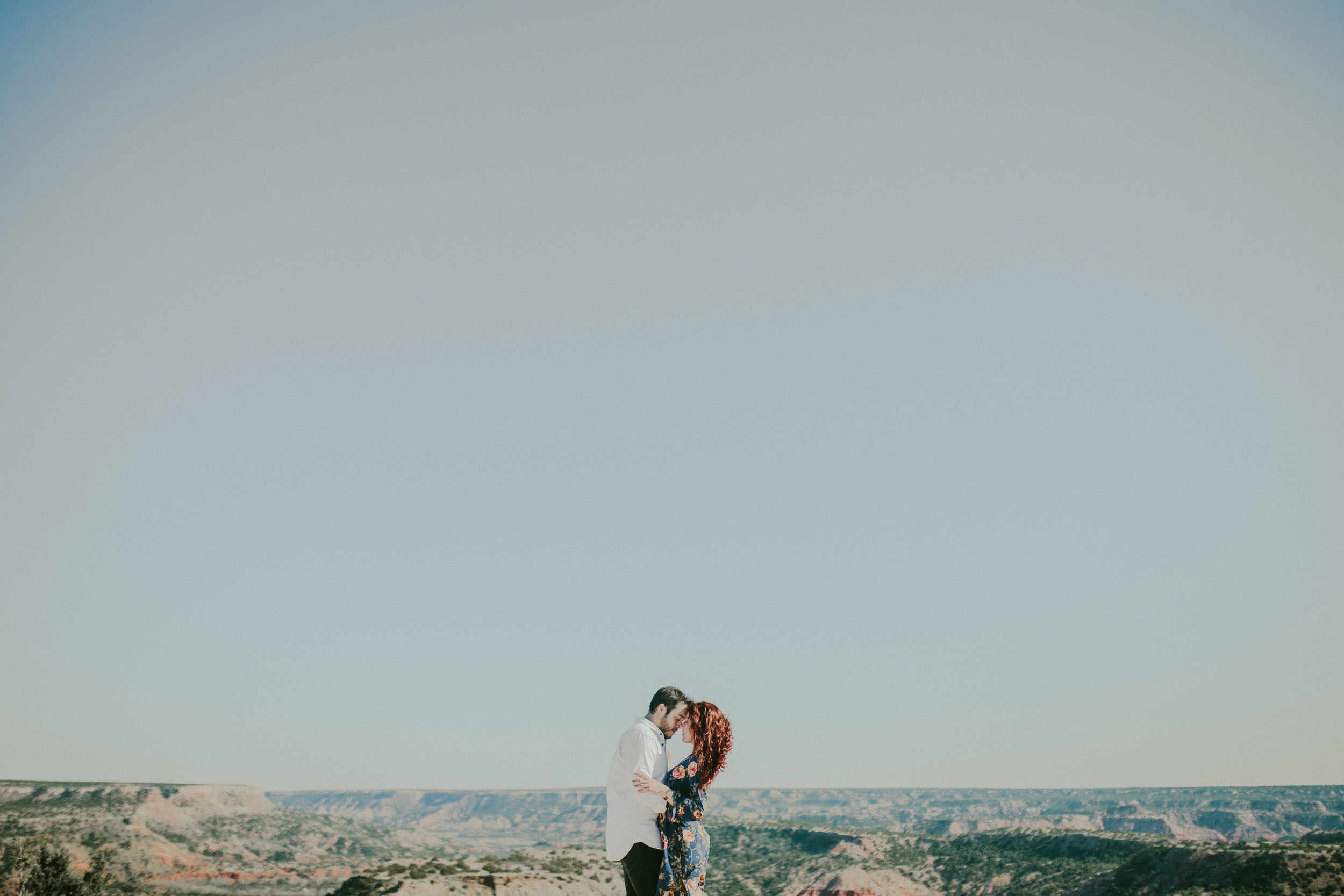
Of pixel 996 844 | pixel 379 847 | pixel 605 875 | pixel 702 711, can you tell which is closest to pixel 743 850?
pixel 996 844

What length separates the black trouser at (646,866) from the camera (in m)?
7.99

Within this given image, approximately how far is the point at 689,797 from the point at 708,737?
0.61 meters

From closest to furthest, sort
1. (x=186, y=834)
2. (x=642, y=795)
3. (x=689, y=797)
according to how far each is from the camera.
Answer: (x=642, y=795)
(x=689, y=797)
(x=186, y=834)

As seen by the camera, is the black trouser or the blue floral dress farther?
the black trouser

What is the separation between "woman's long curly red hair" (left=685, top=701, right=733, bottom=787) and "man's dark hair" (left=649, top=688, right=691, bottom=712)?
0.46 feet

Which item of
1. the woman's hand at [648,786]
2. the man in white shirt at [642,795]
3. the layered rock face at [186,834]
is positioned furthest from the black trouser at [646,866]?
the layered rock face at [186,834]

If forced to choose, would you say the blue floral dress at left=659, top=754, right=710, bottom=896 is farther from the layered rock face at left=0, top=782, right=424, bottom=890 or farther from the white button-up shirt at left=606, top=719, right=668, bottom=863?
the layered rock face at left=0, top=782, right=424, bottom=890

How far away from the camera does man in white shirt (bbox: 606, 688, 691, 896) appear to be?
309 inches

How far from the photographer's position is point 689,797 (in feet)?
26.0

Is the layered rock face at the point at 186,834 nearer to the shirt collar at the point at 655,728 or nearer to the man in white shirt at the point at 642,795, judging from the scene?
the man in white shirt at the point at 642,795

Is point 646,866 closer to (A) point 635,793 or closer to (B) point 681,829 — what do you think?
(B) point 681,829

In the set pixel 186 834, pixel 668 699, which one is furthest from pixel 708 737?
pixel 186 834

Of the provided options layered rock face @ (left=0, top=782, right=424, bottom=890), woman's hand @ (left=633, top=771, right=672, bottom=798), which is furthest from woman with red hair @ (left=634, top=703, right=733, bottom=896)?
layered rock face @ (left=0, top=782, right=424, bottom=890)

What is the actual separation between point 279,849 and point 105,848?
34.9 metres
